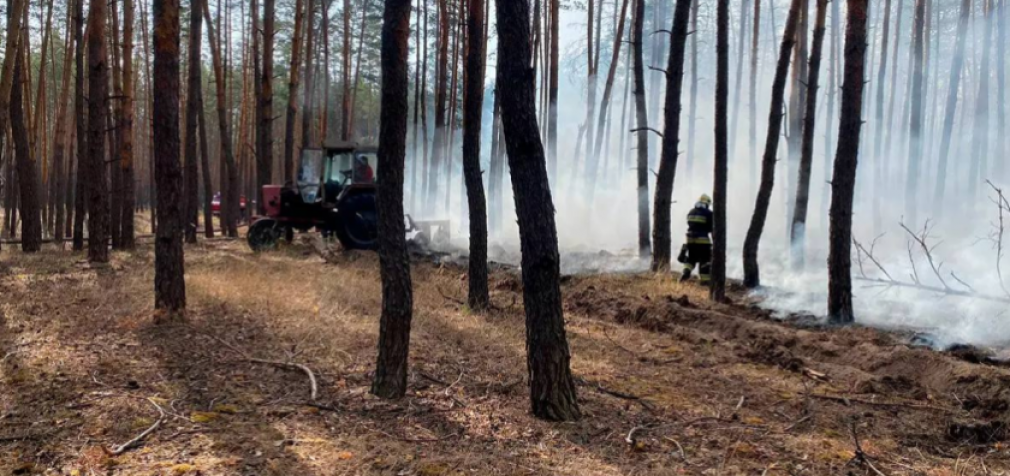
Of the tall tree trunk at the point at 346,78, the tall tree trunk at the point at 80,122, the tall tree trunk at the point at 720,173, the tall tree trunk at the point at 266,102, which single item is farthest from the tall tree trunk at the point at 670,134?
the tall tree trunk at the point at 346,78

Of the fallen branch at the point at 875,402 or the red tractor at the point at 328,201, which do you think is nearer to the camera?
the fallen branch at the point at 875,402

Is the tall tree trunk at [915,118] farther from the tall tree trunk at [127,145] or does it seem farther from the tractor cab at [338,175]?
the tall tree trunk at [127,145]

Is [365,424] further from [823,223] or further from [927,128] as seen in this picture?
[927,128]

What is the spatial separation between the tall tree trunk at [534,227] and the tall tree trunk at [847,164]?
17.5ft

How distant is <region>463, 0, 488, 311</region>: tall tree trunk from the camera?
852cm

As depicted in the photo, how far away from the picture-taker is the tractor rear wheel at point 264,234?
1508 centimetres

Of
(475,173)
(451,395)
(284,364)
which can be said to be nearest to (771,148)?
(475,173)

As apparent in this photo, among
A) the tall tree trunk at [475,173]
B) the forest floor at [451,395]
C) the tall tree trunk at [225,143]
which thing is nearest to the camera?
the forest floor at [451,395]

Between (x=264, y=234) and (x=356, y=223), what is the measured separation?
246 cm

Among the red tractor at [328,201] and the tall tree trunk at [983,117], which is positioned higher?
the tall tree trunk at [983,117]

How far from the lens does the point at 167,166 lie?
682cm

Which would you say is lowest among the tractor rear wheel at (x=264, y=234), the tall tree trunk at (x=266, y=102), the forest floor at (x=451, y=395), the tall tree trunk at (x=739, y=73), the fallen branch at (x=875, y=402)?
the fallen branch at (x=875, y=402)

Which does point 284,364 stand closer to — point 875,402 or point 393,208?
point 393,208

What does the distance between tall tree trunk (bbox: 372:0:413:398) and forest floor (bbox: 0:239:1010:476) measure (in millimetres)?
313
